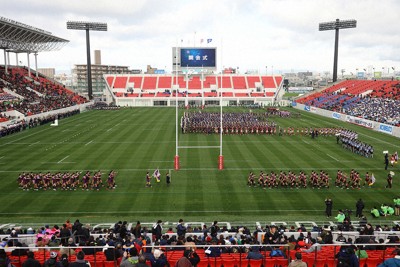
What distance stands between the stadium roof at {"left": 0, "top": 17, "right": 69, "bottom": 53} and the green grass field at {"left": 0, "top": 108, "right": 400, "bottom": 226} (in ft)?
60.5

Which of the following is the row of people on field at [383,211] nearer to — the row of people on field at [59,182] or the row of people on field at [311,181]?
the row of people on field at [311,181]

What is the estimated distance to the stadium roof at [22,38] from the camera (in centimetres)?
4766

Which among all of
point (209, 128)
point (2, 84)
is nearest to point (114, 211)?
point (209, 128)

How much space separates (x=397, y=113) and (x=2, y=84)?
54.3 metres

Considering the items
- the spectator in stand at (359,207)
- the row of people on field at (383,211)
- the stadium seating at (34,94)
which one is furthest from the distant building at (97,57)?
the row of people on field at (383,211)

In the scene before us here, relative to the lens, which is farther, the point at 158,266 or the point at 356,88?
the point at 356,88

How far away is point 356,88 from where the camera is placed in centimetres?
6350

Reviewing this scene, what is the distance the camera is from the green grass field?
51.4 ft

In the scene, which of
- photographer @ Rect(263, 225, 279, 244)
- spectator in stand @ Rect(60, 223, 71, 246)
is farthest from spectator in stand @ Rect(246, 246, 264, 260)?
spectator in stand @ Rect(60, 223, 71, 246)

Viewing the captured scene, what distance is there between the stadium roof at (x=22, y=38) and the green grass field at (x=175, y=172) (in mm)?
18439

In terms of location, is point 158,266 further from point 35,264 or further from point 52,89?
point 52,89

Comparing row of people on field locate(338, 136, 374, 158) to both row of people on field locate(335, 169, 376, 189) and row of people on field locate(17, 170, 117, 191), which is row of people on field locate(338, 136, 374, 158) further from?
row of people on field locate(17, 170, 117, 191)

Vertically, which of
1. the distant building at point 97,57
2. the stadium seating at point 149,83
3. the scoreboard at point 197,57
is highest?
the distant building at point 97,57

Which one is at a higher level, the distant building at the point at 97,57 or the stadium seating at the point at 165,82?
the distant building at the point at 97,57
